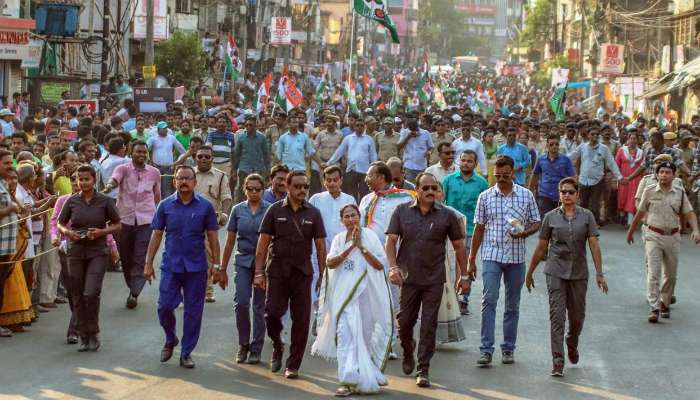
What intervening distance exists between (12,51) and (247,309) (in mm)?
23166

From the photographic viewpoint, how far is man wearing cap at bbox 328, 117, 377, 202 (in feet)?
71.3

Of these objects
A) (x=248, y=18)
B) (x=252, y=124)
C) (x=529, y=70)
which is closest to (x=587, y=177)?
(x=252, y=124)

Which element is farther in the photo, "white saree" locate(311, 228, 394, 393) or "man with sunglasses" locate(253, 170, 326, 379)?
"man with sunglasses" locate(253, 170, 326, 379)

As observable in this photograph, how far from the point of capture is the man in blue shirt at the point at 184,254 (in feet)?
36.1

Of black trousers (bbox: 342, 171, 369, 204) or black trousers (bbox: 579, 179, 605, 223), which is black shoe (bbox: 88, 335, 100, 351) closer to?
black trousers (bbox: 342, 171, 369, 204)

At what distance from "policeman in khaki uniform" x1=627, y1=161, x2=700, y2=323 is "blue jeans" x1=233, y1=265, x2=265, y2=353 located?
4278 mm

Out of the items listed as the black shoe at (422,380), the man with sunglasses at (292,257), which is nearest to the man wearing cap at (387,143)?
the man with sunglasses at (292,257)

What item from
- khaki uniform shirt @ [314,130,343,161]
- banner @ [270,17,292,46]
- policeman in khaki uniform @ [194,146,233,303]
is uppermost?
banner @ [270,17,292,46]

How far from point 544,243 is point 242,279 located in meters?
2.39

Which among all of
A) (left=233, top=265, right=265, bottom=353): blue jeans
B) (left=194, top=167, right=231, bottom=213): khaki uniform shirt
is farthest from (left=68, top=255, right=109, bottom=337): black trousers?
(left=194, top=167, right=231, bottom=213): khaki uniform shirt

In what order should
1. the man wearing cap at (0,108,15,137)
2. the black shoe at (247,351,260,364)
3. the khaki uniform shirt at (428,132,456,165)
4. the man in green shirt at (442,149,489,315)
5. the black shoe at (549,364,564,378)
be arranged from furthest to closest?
the man wearing cap at (0,108,15,137) < the khaki uniform shirt at (428,132,456,165) < the man in green shirt at (442,149,489,315) < the black shoe at (247,351,260,364) < the black shoe at (549,364,564,378)

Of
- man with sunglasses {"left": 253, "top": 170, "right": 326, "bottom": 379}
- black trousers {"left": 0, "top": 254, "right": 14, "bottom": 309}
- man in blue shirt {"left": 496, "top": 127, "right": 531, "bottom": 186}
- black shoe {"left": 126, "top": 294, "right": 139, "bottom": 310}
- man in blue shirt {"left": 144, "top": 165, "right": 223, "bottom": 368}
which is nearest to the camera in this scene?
man with sunglasses {"left": 253, "top": 170, "right": 326, "bottom": 379}

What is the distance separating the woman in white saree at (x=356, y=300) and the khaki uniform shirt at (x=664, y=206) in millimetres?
4365

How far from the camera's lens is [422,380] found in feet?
33.8
